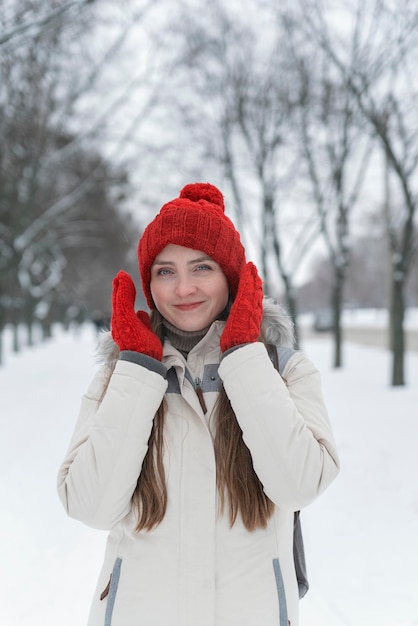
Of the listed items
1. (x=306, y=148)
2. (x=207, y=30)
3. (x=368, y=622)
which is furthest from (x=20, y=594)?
(x=306, y=148)

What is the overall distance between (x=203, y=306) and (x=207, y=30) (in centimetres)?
971

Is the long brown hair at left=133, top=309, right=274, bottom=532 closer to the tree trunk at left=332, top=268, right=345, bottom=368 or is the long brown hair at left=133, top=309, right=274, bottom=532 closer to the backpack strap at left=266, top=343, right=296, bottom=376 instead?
the backpack strap at left=266, top=343, right=296, bottom=376

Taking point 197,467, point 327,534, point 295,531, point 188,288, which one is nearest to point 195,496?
point 197,467

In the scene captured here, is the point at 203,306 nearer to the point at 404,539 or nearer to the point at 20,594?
the point at 20,594

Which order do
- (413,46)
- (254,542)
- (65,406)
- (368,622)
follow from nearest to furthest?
1. (254,542)
2. (368,622)
3. (413,46)
4. (65,406)

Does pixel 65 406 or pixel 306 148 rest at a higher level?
pixel 306 148

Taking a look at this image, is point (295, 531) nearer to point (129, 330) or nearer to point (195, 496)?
point (195, 496)

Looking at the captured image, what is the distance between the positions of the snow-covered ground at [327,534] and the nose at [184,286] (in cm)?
40

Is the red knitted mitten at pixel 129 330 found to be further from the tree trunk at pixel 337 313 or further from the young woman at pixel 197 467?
the tree trunk at pixel 337 313

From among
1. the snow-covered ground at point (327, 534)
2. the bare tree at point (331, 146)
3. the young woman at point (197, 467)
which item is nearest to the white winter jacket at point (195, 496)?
the young woman at point (197, 467)

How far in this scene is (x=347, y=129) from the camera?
10711 millimetres

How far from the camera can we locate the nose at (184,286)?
1555mm

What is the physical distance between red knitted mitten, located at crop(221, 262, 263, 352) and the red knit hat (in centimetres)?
12

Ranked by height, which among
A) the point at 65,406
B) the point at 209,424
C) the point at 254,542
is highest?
the point at 209,424
